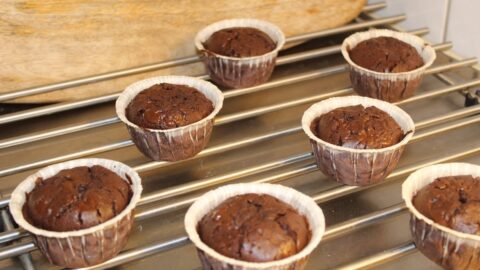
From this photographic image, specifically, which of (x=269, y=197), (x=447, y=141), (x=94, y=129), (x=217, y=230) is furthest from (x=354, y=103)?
(x=94, y=129)

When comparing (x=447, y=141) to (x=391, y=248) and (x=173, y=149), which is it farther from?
(x=173, y=149)

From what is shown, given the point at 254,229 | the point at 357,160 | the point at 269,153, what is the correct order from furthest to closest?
the point at 269,153
the point at 357,160
the point at 254,229

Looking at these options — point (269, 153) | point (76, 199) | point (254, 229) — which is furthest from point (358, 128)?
point (76, 199)

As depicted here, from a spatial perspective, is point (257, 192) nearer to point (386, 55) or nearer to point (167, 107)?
point (167, 107)

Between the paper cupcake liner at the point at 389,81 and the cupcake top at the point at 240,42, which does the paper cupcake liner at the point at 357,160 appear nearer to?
the paper cupcake liner at the point at 389,81

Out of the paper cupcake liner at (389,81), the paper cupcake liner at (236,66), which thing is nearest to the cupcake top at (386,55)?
the paper cupcake liner at (389,81)
